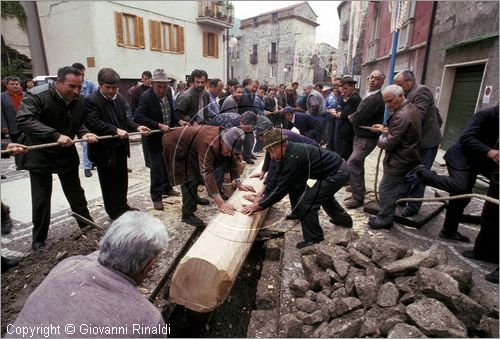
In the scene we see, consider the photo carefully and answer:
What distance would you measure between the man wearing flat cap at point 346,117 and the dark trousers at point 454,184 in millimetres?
1635

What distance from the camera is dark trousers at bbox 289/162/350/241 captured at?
10.3ft

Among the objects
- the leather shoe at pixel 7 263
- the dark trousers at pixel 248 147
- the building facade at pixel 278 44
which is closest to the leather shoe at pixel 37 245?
the leather shoe at pixel 7 263

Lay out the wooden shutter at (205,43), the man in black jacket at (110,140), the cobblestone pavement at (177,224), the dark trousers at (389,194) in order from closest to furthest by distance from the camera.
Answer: the cobblestone pavement at (177,224) → the man in black jacket at (110,140) → the dark trousers at (389,194) → the wooden shutter at (205,43)

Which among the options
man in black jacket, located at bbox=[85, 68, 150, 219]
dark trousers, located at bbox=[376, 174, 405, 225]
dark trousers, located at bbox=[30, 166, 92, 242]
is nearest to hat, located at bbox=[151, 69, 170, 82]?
man in black jacket, located at bbox=[85, 68, 150, 219]

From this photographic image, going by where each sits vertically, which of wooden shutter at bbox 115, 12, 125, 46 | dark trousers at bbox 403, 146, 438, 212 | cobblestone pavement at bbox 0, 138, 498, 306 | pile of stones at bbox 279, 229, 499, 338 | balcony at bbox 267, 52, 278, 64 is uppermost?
balcony at bbox 267, 52, 278, 64

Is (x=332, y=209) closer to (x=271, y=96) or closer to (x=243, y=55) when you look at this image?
(x=271, y=96)

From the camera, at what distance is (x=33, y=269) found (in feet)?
8.75

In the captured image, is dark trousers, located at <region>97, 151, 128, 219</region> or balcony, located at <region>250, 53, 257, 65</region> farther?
balcony, located at <region>250, 53, 257, 65</region>

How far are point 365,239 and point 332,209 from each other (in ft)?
2.80

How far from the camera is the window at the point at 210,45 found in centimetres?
1788

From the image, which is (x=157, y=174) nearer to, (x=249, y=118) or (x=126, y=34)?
(x=249, y=118)

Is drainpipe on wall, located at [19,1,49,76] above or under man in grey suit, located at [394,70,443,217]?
above

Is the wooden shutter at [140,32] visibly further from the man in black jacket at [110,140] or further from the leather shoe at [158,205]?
the leather shoe at [158,205]

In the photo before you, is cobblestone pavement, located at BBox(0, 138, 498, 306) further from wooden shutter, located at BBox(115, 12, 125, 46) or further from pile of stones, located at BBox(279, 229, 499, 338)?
wooden shutter, located at BBox(115, 12, 125, 46)
